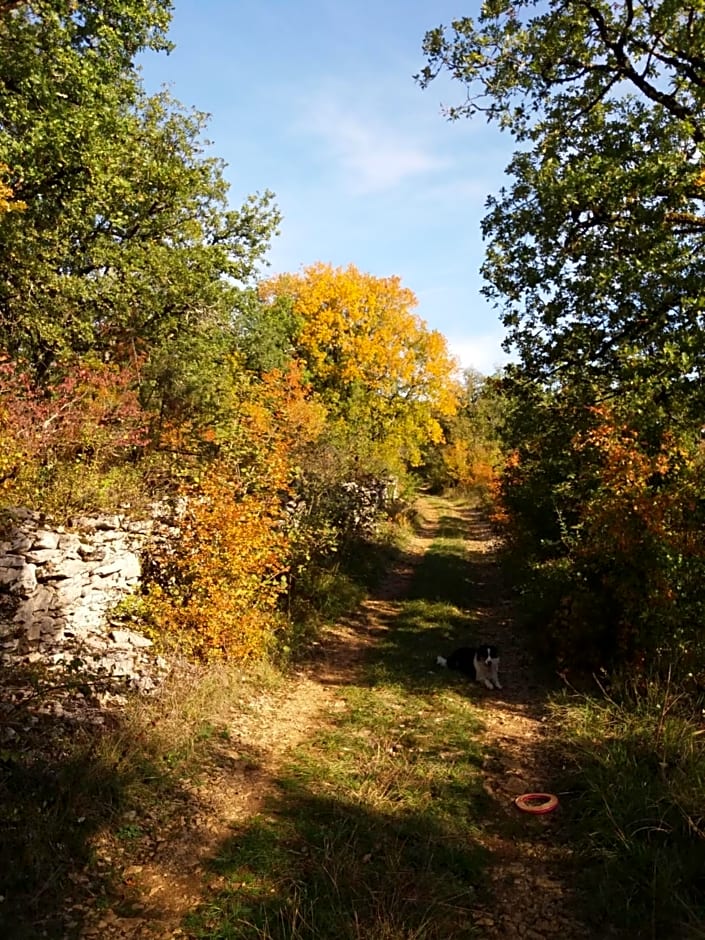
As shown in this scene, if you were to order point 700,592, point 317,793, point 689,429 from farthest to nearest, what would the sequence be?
point 689,429 < point 700,592 < point 317,793

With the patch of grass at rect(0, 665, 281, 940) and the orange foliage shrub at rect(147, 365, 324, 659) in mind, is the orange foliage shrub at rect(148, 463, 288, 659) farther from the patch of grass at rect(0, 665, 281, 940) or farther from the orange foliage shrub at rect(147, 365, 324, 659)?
the patch of grass at rect(0, 665, 281, 940)

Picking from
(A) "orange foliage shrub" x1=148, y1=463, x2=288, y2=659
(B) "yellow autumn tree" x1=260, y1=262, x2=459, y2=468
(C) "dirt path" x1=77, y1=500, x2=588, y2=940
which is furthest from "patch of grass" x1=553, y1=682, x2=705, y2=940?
(B) "yellow autumn tree" x1=260, y1=262, x2=459, y2=468

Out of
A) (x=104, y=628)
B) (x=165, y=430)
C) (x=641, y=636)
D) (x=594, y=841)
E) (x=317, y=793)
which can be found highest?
(x=165, y=430)

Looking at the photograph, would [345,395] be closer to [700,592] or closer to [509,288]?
[509,288]

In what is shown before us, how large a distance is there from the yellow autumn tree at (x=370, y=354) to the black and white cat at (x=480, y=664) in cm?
1478

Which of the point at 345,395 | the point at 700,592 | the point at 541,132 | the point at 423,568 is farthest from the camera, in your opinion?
the point at 345,395

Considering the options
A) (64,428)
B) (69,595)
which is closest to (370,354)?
(64,428)

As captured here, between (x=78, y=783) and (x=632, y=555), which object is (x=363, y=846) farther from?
(x=632, y=555)

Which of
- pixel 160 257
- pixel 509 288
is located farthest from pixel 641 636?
pixel 160 257

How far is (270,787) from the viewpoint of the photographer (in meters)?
5.97

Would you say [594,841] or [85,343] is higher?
[85,343]

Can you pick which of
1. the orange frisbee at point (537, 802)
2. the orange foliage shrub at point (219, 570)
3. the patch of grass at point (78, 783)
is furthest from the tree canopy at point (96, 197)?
the orange frisbee at point (537, 802)

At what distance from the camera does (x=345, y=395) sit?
2492cm

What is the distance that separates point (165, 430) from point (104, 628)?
451cm
